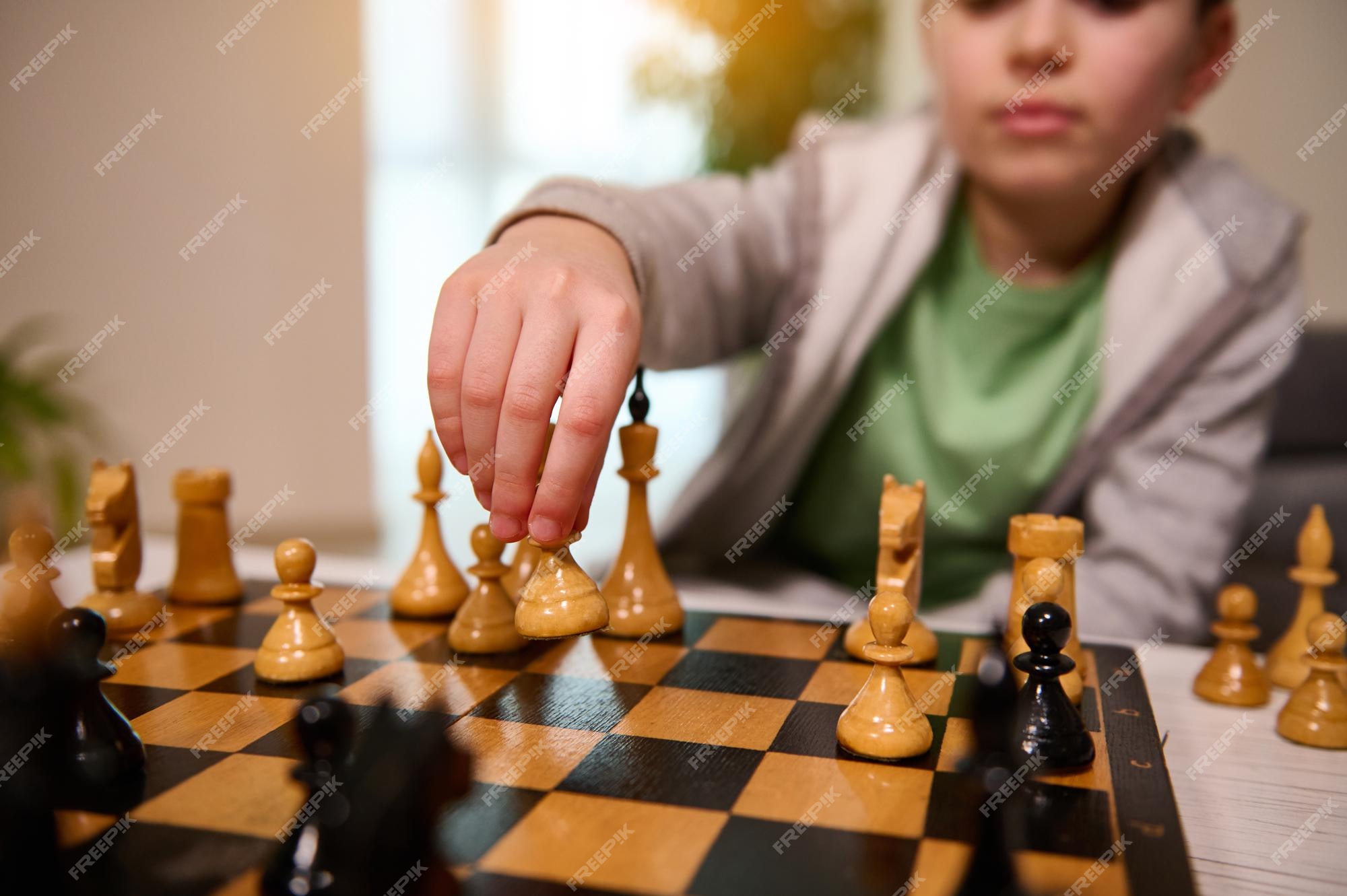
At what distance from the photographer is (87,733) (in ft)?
2.19

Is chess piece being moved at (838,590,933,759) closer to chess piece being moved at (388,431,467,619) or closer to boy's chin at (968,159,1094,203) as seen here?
chess piece being moved at (388,431,467,619)

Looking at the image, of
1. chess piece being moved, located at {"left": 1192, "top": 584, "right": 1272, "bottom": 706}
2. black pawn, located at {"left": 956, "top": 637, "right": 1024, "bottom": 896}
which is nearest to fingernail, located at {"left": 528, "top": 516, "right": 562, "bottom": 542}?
black pawn, located at {"left": 956, "top": 637, "right": 1024, "bottom": 896}

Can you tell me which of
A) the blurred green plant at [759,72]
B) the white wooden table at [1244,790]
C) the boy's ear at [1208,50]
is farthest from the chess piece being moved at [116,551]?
the blurred green plant at [759,72]

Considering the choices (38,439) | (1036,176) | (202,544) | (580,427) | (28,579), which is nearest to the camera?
(580,427)

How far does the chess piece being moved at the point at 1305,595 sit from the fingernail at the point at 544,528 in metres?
0.72

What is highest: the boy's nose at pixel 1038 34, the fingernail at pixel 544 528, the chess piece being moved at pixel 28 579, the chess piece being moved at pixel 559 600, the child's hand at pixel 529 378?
the boy's nose at pixel 1038 34

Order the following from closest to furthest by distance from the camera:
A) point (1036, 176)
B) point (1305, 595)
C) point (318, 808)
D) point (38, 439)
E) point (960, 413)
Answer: point (318, 808), point (1305, 595), point (1036, 176), point (960, 413), point (38, 439)

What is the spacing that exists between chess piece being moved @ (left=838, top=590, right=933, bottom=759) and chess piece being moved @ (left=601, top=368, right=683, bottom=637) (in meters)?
0.30

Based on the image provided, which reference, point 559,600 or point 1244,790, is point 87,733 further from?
point 1244,790

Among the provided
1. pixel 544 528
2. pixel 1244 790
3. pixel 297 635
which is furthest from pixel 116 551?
pixel 1244 790

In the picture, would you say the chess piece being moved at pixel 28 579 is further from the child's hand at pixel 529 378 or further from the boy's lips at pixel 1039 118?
the boy's lips at pixel 1039 118

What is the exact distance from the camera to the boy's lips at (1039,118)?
1.32 m

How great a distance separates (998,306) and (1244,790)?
3.16 feet

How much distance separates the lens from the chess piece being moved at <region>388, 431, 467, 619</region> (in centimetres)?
105
